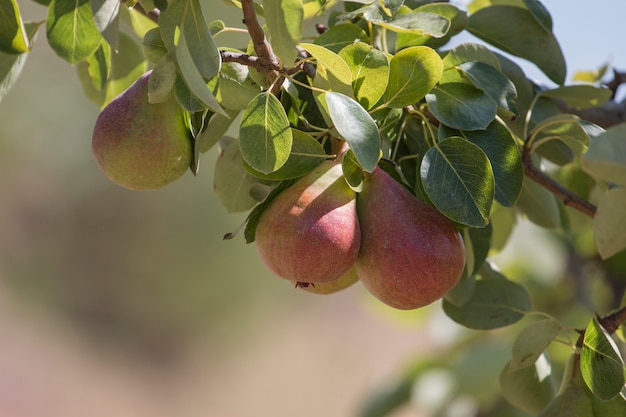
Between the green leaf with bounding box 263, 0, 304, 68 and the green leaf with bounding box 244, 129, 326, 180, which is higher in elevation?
the green leaf with bounding box 263, 0, 304, 68

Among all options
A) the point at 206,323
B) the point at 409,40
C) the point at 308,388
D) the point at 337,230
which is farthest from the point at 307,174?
the point at 206,323

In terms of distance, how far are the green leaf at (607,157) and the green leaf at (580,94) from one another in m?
0.32

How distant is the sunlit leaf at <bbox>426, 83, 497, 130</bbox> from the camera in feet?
2.02

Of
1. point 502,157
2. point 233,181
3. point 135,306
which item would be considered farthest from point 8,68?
point 135,306

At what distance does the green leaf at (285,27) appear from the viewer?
52 centimetres

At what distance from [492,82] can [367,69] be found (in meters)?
0.12

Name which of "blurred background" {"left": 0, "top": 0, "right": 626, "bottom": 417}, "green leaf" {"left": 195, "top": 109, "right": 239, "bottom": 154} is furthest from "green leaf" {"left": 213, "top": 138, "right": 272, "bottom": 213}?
"blurred background" {"left": 0, "top": 0, "right": 626, "bottom": 417}

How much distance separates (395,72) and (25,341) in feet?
19.3

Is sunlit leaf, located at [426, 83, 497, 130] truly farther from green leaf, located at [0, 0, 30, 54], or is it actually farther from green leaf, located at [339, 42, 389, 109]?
green leaf, located at [0, 0, 30, 54]

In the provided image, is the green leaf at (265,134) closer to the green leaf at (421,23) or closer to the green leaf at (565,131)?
the green leaf at (421,23)

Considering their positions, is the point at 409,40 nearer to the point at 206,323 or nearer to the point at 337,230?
the point at 337,230

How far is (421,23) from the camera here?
25.3 inches

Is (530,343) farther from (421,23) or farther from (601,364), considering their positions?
(421,23)

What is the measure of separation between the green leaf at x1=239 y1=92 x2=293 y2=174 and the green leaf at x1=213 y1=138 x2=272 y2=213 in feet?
0.50
